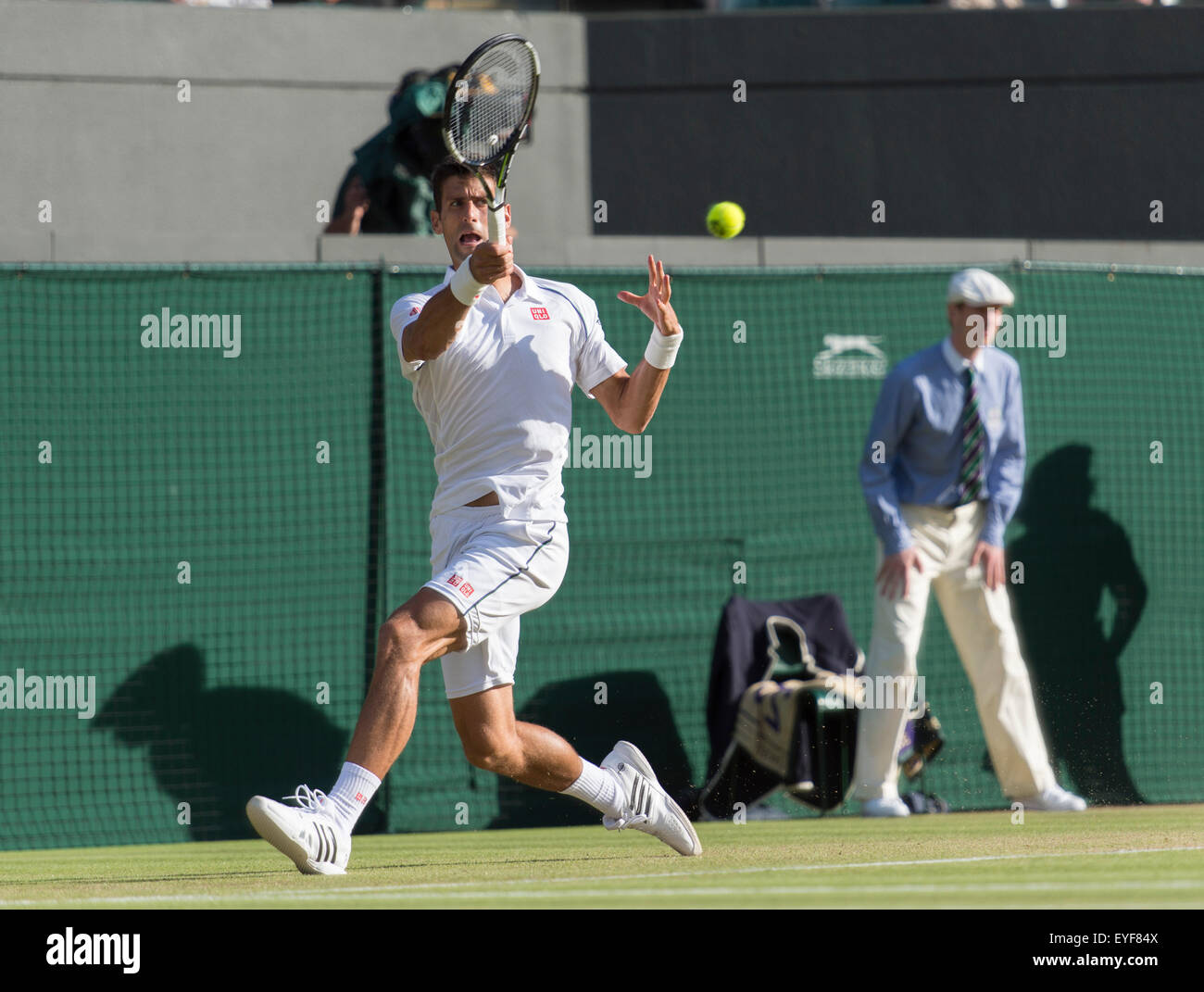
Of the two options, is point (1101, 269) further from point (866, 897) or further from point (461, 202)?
point (866, 897)

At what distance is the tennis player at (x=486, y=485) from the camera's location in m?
5.03

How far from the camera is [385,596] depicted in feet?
26.5

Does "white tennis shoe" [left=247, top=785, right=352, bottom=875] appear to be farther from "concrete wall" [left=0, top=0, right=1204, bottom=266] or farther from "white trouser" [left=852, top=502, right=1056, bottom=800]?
"concrete wall" [left=0, top=0, right=1204, bottom=266]

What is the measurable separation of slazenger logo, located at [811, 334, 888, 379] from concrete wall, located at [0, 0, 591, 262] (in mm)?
3262

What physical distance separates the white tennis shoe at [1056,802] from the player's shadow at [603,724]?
1.54m

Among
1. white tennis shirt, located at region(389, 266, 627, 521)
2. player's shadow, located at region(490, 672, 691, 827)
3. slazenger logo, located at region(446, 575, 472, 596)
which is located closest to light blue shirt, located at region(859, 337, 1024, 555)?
player's shadow, located at region(490, 672, 691, 827)

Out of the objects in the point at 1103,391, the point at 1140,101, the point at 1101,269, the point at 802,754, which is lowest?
the point at 802,754

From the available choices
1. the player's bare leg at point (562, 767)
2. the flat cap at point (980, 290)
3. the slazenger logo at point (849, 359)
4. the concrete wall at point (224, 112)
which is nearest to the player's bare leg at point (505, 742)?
the player's bare leg at point (562, 767)

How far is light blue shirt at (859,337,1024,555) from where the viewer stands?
7.92m

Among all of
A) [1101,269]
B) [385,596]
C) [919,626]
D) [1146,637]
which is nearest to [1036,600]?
[1146,637]

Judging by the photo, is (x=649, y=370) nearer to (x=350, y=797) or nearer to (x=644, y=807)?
(x=644, y=807)

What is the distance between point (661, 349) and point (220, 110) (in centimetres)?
677

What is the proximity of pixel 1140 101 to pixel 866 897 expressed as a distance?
8.64 m
